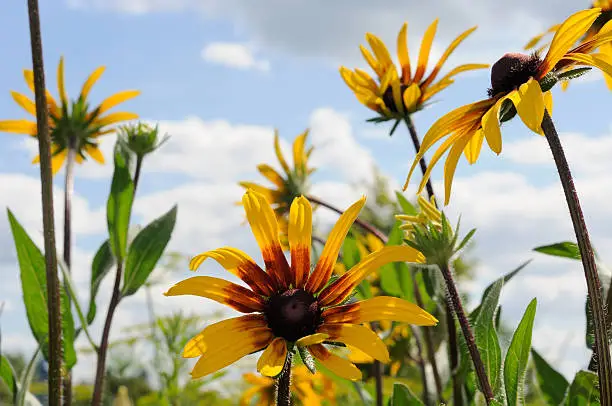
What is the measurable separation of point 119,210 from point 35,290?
241 mm

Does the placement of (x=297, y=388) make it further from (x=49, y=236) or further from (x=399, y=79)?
(x=49, y=236)

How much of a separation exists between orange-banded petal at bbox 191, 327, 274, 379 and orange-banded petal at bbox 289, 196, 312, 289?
119mm

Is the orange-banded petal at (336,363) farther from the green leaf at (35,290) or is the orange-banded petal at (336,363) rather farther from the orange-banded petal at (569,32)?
the green leaf at (35,290)

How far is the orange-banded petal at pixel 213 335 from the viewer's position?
96 centimetres

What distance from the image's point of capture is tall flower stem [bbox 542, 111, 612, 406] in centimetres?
91

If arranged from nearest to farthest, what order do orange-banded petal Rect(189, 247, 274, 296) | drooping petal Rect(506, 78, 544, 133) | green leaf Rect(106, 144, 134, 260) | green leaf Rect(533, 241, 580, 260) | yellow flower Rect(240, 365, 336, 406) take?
drooping petal Rect(506, 78, 544, 133), orange-banded petal Rect(189, 247, 274, 296), green leaf Rect(533, 241, 580, 260), green leaf Rect(106, 144, 134, 260), yellow flower Rect(240, 365, 336, 406)

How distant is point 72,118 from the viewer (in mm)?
1952

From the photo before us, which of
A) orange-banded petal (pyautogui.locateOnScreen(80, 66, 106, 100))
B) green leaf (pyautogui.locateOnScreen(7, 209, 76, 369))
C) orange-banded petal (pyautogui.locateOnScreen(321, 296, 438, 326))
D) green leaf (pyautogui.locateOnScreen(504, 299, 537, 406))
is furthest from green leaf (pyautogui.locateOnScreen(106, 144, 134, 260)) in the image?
green leaf (pyautogui.locateOnScreen(504, 299, 537, 406))

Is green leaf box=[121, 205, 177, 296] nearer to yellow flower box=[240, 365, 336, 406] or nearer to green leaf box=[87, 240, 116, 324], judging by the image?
green leaf box=[87, 240, 116, 324]

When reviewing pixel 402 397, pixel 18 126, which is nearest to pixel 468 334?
pixel 402 397

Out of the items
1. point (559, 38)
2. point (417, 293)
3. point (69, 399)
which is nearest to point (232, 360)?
point (559, 38)

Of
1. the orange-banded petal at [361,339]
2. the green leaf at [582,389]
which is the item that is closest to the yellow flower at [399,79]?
the green leaf at [582,389]

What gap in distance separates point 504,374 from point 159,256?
790mm

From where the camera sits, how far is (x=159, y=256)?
1605 mm
